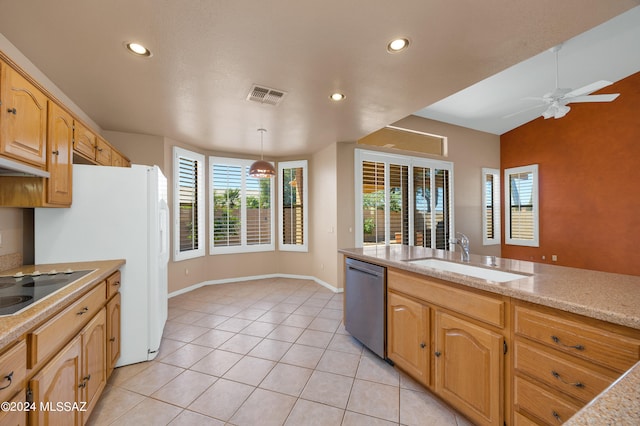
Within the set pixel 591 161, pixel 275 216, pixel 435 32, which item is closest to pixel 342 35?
pixel 435 32

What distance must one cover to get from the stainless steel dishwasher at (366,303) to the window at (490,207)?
519cm

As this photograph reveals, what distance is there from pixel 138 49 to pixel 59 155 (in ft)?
3.34

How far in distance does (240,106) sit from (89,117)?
79.0 inches

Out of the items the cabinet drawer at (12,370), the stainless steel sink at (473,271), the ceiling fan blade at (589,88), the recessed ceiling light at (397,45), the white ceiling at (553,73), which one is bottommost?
the cabinet drawer at (12,370)

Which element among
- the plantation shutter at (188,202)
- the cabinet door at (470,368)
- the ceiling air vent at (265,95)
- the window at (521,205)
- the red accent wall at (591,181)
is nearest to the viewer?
the cabinet door at (470,368)

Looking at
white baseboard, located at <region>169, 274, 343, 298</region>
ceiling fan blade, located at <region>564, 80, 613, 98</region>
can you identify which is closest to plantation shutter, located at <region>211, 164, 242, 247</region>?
white baseboard, located at <region>169, 274, 343, 298</region>

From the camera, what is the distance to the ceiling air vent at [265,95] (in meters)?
2.64

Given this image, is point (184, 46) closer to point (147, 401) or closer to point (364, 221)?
point (147, 401)

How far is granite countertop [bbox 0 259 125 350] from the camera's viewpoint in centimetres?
103

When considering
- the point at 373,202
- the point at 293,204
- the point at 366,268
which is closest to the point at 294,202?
the point at 293,204

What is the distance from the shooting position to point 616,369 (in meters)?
1.05

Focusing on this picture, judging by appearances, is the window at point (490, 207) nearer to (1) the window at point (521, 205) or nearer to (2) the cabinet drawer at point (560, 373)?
(1) the window at point (521, 205)

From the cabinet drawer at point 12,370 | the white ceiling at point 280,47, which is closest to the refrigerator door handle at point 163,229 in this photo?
the white ceiling at point 280,47

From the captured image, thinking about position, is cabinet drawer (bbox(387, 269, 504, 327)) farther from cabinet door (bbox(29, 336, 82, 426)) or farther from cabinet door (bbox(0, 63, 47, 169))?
cabinet door (bbox(0, 63, 47, 169))
